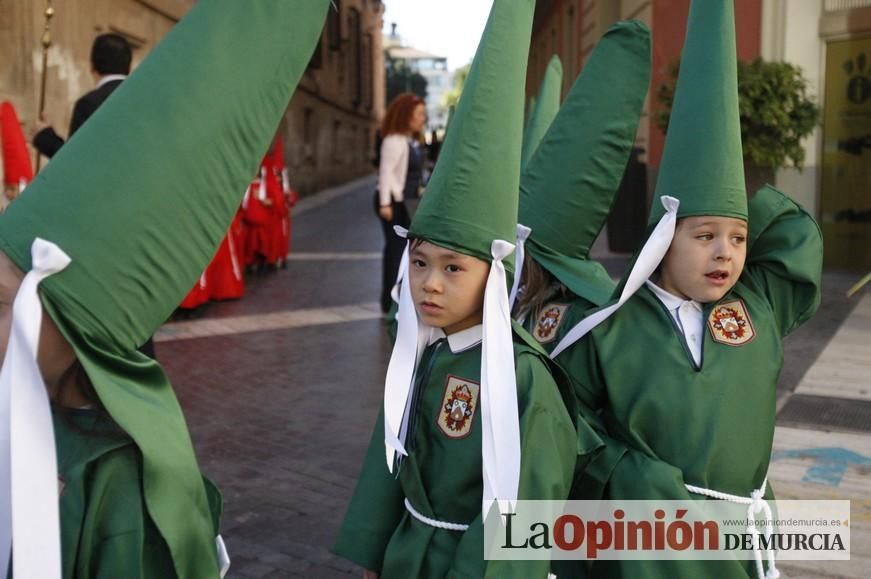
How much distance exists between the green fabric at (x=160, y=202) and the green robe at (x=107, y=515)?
2.2 inches

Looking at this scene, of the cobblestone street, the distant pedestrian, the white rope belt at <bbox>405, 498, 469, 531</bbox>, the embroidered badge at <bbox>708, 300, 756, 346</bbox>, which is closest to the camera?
the white rope belt at <bbox>405, 498, 469, 531</bbox>

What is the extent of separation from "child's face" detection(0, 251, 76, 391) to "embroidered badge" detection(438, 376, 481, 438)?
3.14ft

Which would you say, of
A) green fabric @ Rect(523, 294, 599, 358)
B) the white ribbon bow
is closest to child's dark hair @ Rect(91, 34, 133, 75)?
green fabric @ Rect(523, 294, 599, 358)

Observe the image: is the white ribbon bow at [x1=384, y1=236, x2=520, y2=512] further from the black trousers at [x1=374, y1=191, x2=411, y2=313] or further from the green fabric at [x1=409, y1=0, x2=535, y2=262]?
the black trousers at [x1=374, y1=191, x2=411, y2=313]

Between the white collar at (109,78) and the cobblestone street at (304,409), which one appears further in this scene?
the white collar at (109,78)

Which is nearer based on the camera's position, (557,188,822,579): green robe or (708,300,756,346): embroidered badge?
(557,188,822,579): green robe

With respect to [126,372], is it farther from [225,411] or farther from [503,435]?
[225,411]

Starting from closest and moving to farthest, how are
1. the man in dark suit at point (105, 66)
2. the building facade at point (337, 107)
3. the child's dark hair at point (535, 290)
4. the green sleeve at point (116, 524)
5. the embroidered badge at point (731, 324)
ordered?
the green sleeve at point (116, 524) → the embroidered badge at point (731, 324) → the child's dark hair at point (535, 290) → the man in dark suit at point (105, 66) → the building facade at point (337, 107)

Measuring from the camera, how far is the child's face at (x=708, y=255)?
9.15 ft

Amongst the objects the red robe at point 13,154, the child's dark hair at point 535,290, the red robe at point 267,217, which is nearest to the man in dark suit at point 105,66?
the red robe at point 13,154

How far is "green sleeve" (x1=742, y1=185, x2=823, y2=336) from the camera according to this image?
296 centimetres

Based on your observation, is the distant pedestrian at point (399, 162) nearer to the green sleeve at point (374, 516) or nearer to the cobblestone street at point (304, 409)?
the cobblestone street at point (304, 409)

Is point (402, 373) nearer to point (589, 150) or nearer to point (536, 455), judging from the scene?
point (536, 455)

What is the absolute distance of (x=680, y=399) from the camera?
8.98 feet
